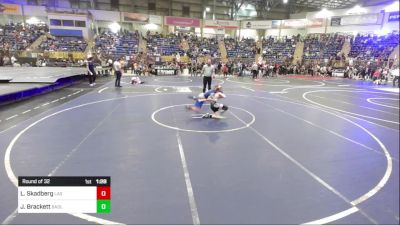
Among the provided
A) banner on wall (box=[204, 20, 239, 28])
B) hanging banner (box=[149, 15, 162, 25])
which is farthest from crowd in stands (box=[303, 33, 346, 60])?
hanging banner (box=[149, 15, 162, 25])

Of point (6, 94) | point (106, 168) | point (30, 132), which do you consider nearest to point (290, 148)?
point (106, 168)

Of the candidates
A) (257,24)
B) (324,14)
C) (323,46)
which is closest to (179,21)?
(257,24)

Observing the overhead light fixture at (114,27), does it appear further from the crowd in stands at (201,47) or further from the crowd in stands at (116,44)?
the crowd in stands at (201,47)

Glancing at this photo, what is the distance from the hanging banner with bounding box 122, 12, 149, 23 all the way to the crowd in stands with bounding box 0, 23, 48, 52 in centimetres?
1015

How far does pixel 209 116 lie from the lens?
899 cm

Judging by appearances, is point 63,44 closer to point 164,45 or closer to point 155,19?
point 164,45

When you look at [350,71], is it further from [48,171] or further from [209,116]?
[48,171]

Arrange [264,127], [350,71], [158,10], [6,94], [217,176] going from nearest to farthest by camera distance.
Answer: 1. [217,176]
2. [264,127]
3. [6,94]
4. [350,71]
5. [158,10]

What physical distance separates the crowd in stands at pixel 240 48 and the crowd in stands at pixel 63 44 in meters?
18.8

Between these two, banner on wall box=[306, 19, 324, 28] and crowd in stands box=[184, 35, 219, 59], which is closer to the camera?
crowd in stands box=[184, 35, 219, 59]

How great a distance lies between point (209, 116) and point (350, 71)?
24.7 metres

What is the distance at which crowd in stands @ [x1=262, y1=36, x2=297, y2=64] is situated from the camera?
37325 mm

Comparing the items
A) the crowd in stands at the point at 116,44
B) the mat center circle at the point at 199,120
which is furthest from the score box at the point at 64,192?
the crowd in stands at the point at 116,44

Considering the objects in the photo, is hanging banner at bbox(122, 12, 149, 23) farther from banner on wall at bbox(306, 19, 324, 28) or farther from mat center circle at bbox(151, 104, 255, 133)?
mat center circle at bbox(151, 104, 255, 133)
